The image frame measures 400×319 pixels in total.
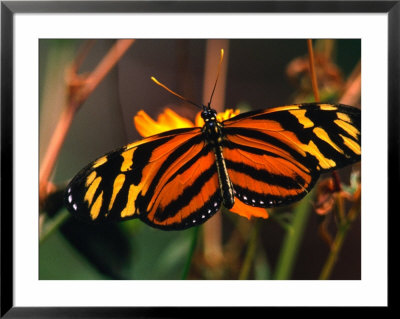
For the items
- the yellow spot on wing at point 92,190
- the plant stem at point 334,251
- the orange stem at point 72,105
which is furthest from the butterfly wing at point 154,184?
the plant stem at point 334,251

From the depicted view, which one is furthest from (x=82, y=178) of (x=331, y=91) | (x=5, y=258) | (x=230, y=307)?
(x=331, y=91)

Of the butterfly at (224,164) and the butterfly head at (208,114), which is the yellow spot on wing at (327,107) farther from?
the butterfly head at (208,114)

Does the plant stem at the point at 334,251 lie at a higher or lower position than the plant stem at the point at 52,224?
lower

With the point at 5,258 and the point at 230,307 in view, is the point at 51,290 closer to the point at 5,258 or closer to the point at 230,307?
the point at 5,258

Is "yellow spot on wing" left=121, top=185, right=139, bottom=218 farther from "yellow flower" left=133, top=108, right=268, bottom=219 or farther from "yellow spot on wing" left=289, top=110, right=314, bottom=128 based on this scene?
"yellow spot on wing" left=289, top=110, right=314, bottom=128

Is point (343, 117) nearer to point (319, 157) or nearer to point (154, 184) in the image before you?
point (319, 157)

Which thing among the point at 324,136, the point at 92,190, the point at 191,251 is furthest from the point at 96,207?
the point at 324,136

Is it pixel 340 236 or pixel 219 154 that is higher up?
pixel 219 154
